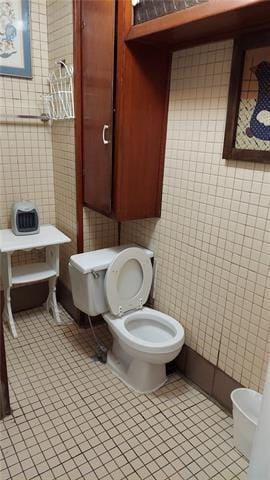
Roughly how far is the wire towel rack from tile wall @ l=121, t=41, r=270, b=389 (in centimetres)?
68

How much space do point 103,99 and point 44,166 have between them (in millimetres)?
873

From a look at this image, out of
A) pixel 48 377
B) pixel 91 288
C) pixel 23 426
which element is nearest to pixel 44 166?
pixel 91 288

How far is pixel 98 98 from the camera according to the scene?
1.88 m

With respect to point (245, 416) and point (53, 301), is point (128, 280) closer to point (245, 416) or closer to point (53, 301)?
point (53, 301)

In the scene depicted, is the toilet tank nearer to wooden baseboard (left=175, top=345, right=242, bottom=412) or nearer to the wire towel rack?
wooden baseboard (left=175, top=345, right=242, bottom=412)

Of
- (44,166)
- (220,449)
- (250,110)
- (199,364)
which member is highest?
(250,110)

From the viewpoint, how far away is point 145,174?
192 cm

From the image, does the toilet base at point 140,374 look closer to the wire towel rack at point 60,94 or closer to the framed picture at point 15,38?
the wire towel rack at point 60,94

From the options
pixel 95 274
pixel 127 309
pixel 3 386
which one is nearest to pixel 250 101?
pixel 95 274

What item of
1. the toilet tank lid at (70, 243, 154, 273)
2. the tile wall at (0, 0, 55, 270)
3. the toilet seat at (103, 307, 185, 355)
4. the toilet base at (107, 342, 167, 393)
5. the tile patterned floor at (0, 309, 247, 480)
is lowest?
the tile patterned floor at (0, 309, 247, 480)

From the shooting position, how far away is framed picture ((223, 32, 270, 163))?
134 cm

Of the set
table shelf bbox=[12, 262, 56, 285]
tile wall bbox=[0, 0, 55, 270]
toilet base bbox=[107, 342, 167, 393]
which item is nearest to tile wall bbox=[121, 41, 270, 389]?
toilet base bbox=[107, 342, 167, 393]

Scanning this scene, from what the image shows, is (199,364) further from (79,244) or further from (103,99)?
(103,99)

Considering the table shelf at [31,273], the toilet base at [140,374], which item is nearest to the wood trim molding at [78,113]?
the table shelf at [31,273]
